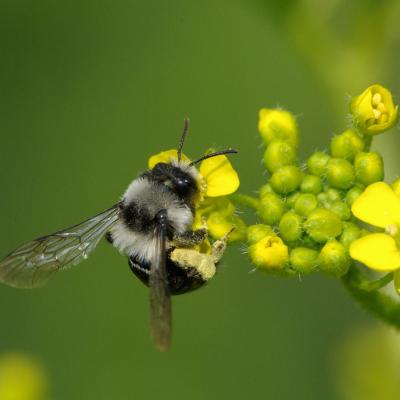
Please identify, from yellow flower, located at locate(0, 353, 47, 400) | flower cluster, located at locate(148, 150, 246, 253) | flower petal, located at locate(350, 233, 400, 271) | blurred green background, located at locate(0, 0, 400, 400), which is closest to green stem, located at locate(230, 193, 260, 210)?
flower cluster, located at locate(148, 150, 246, 253)

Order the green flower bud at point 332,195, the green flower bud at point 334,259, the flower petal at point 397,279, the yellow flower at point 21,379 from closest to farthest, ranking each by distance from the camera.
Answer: the flower petal at point 397,279
the green flower bud at point 334,259
the green flower bud at point 332,195
the yellow flower at point 21,379

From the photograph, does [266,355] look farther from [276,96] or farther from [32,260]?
[32,260]

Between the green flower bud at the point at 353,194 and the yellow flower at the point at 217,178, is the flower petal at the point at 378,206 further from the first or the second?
the yellow flower at the point at 217,178

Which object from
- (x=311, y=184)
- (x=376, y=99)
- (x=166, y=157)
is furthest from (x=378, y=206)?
(x=166, y=157)

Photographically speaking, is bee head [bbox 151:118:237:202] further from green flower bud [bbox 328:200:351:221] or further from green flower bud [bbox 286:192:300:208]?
green flower bud [bbox 328:200:351:221]

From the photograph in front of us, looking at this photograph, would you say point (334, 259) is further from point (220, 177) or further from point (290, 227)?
point (220, 177)

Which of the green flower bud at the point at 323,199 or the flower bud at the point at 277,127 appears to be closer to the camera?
the green flower bud at the point at 323,199

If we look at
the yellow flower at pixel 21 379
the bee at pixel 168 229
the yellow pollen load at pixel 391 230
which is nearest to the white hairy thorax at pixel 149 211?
the bee at pixel 168 229
